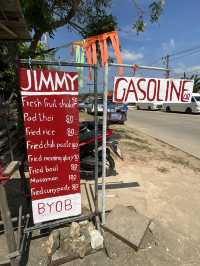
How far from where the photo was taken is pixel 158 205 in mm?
3898

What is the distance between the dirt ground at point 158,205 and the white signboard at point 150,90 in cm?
173

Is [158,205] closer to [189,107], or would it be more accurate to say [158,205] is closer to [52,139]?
[52,139]

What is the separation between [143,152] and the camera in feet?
23.8

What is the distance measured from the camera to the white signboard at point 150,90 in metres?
2.97

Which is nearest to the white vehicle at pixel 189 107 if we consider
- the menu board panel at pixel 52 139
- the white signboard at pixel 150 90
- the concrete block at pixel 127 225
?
the white signboard at pixel 150 90

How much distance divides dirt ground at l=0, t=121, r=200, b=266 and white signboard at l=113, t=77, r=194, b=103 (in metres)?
1.73

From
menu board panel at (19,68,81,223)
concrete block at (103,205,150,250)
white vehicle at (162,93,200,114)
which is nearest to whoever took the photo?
menu board panel at (19,68,81,223)

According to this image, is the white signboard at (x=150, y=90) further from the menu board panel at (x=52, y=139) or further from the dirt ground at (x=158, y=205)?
the dirt ground at (x=158, y=205)

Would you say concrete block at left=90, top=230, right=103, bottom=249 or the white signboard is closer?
concrete block at left=90, top=230, right=103, bottom=249

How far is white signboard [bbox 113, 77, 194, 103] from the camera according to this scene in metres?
2.97

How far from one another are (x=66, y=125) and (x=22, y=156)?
85 cm

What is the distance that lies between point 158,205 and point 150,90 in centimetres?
194

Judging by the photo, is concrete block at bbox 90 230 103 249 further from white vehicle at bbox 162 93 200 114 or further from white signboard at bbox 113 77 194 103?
white vehicle at bbox 162 93 200 114

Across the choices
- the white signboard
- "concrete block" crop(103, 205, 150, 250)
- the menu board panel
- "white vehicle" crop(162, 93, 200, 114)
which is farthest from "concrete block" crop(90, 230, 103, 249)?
"white vehicle" crop(162, 93, 200, 114)
